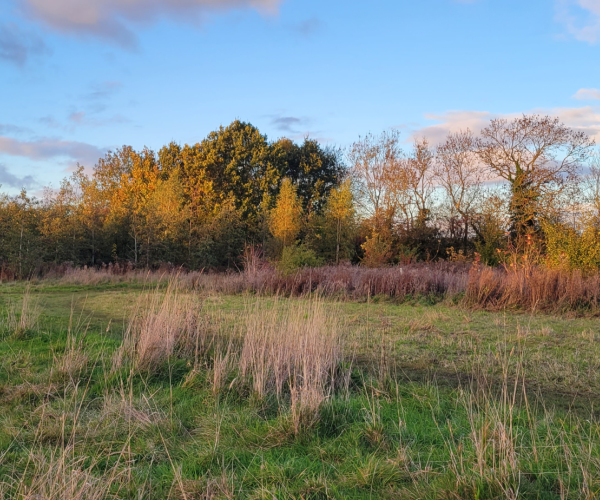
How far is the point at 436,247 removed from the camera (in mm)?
31547

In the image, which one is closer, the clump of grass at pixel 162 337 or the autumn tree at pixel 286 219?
the clump of grass at pixel 162 337

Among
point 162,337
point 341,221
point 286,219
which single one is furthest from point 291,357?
point 341,221

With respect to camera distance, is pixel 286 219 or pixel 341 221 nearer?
pixel 286 219

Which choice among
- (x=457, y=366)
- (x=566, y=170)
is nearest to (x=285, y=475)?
(x=457, y=366)

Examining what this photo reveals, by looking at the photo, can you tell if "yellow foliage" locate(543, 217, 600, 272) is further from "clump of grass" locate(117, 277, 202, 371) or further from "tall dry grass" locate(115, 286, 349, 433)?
"clump of grass" locate(117, 277, 202, 371)

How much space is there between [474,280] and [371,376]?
7906 millimetres

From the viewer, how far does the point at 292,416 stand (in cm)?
386

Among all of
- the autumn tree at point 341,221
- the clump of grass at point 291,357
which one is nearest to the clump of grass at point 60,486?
the clump of grass at point 291,357

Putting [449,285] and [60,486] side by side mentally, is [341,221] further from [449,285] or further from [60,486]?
[60,486]

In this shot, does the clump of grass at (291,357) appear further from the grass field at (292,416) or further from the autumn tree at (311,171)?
the autumn tree at (311,171)

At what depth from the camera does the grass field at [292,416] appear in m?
2.91

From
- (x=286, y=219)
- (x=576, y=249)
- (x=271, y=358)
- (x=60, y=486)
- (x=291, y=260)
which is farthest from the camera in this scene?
(x=286, y=219)

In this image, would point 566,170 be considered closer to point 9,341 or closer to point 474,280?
point 474,280

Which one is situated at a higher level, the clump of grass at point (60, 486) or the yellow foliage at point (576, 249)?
the yellow foliage at point (576, 249)
